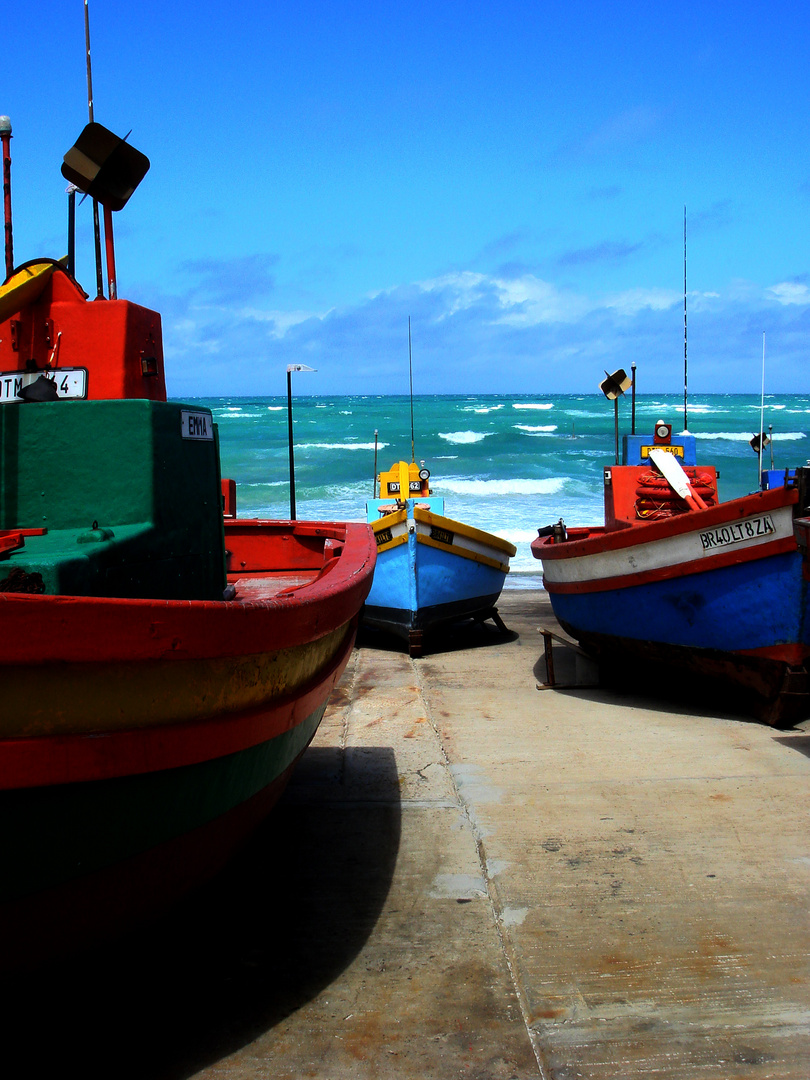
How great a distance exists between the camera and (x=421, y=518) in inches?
407

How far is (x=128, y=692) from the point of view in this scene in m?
2.54

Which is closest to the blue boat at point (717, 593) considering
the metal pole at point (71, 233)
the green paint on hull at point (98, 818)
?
the green paint on hull at point (98, 818)

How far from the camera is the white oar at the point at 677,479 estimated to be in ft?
27.4

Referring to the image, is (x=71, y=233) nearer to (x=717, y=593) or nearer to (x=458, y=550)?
(x=717, y=593)

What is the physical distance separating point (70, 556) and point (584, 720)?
495 centimetres

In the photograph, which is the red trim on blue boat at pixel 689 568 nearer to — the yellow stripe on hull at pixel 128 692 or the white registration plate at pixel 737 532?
the white registration plate at pixel 737 532

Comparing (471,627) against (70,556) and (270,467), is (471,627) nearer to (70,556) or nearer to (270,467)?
(70,556)

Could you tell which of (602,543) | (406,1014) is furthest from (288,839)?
(602,543)

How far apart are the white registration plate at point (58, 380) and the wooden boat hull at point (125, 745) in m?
1.47

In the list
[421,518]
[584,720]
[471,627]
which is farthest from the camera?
[471,627]

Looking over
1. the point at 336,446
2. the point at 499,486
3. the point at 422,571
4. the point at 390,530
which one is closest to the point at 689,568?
the point at 422,571

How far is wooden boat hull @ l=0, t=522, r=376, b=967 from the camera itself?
234 cm

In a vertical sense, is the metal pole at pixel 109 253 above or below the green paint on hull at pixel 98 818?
above

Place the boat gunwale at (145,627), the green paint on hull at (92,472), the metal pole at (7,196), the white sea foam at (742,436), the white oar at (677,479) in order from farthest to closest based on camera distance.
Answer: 1. the white sea foam at (742,436)
2. the white oar at (677,479)
3. the metal pole at (7,196)
4. the green paint on hull at (92,472)
5. the boat gunwale at (145,627)
